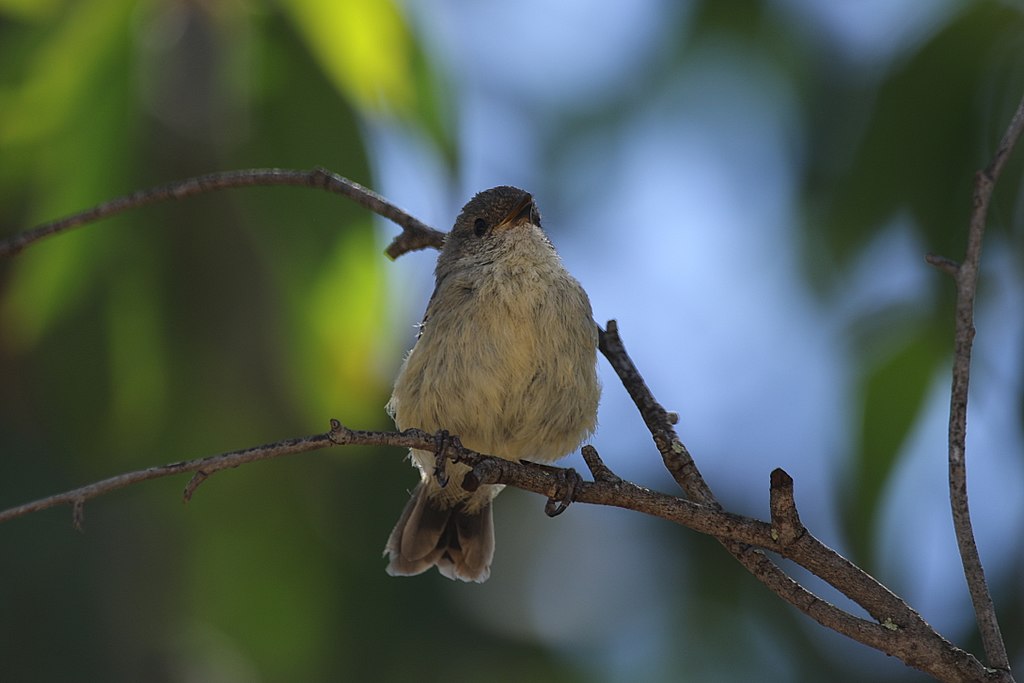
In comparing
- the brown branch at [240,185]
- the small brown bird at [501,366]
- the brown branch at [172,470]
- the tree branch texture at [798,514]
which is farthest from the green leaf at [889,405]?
the brown branch at [172,470]

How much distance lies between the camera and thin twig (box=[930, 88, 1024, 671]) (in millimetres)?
2121

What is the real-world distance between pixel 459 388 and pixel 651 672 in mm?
6020

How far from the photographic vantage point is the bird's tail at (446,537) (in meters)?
4.43

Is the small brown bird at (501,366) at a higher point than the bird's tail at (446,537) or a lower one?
higher

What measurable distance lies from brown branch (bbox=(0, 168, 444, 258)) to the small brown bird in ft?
2.13

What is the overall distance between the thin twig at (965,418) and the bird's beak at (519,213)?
236 centimetres

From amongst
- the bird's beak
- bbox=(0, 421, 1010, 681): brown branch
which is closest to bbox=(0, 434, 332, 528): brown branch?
bbox=(0, 421, 1010, 681): brown branch

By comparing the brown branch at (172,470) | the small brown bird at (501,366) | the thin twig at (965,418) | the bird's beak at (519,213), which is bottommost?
the brown branch at (172,470)

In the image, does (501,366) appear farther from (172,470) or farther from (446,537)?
(172,470)

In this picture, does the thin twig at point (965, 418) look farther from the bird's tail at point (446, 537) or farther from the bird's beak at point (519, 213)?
the bird's tail at point (446, 537)

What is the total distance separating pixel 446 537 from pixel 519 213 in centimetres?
131

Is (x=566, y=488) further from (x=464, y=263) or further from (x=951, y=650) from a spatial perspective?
(x=464, y=263)

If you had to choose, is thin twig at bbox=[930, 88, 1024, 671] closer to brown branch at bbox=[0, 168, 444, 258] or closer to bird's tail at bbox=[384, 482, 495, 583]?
brown branch at bbox=[0, 168, 444, 258]

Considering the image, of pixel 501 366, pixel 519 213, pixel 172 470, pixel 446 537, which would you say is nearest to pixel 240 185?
pixel 172 470
